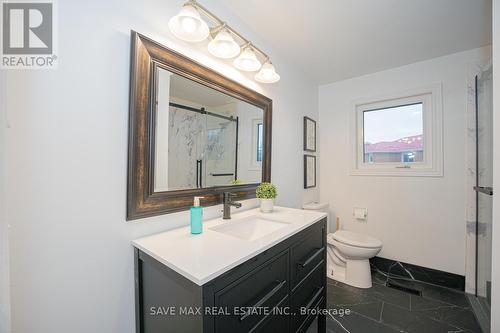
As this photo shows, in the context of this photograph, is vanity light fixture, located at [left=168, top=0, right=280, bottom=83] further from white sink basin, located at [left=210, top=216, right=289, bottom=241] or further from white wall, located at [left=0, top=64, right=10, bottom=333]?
white sink basin, located at [left=210, top=216, right=289, bottom=241]

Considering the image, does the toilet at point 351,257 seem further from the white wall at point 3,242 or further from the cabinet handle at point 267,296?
the white wall at point 3,242

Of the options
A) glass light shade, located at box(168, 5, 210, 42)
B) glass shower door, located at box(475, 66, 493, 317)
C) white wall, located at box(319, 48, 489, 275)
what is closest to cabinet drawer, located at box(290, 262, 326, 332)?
glass shower door, located at box(475, 66, 493, 317)

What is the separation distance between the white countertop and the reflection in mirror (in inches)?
10.3

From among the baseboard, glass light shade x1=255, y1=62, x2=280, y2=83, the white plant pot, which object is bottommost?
the baseboard

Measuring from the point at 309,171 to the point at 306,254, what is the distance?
141 centimetres

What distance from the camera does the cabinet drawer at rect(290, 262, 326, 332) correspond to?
3.66ft

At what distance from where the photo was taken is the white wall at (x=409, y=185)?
6.61 ft

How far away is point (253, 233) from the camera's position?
1.39 meters

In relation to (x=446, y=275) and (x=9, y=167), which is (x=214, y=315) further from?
(x=446, y=275)

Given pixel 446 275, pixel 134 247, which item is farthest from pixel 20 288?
pixel 446 275

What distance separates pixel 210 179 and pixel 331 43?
1.66 m

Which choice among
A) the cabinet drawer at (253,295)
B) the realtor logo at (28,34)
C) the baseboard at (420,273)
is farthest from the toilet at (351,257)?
the realtor logo at (28,34)

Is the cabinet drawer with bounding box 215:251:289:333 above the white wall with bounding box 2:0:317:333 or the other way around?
the other way around

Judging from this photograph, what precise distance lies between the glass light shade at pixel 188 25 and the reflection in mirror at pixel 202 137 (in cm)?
21
